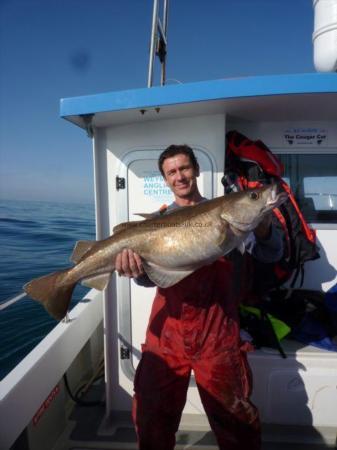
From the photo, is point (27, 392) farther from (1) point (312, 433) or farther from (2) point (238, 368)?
(1) point (312, 433)

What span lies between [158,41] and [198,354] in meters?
3.82

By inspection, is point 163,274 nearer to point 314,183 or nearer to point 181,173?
point 181,173

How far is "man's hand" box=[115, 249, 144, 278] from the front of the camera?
251 centimetres

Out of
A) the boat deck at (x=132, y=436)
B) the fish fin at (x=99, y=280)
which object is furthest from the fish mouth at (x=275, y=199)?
the boat deck at (x=132, y=436)

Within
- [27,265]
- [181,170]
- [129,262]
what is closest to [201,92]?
[181,170]

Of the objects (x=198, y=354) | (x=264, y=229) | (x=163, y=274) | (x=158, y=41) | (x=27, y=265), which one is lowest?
(x=27, y=265)

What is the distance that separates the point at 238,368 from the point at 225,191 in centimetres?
182

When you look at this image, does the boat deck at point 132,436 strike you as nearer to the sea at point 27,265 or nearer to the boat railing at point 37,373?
the boat railing at point 37,373

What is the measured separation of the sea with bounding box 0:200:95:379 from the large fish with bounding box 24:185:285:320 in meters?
3.66

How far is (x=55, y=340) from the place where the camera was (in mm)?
3312

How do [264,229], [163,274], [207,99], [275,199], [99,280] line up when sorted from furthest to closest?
[207,99], [99,280], [163,274], [264,229], [275,199]

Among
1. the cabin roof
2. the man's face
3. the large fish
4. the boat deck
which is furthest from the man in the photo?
the boat deck

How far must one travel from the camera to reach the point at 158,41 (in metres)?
4.24

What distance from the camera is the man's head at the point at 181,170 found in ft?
8.43
